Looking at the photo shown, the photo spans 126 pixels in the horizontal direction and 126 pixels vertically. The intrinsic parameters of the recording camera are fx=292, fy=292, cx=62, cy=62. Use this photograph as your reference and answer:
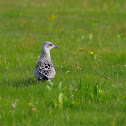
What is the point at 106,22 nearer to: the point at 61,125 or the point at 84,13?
the point at 84,13

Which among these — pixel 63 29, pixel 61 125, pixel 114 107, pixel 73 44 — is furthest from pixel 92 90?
pixel 63 29

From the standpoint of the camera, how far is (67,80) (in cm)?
692

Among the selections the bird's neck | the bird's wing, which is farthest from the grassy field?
the bird's neck

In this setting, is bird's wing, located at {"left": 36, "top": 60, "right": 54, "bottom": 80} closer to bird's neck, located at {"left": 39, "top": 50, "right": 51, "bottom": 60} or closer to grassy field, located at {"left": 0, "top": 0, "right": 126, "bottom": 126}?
grassy field, located at {"left": 0, "top": 0, "right": 126, "bottom": 126}

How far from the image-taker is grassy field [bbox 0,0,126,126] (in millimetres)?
4859

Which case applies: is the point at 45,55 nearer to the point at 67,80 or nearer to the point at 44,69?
the point at 67,80

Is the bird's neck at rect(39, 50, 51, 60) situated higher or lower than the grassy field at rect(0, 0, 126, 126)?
higher

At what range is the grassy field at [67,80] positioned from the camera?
4859mm

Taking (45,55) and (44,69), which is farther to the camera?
(45,55)

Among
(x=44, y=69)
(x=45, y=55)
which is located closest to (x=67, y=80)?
(x=45, y=55)

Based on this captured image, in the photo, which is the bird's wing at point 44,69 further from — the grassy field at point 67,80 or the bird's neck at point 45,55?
the bird's neck at point 45,55

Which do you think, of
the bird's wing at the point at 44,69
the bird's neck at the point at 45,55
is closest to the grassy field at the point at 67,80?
the bird's wing at the point at 44,69

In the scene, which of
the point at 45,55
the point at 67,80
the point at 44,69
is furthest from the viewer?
the point at 45,55

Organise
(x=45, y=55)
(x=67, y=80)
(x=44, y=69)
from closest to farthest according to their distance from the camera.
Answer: (x=44, y=69) → (x=67, y=80) → (x=45, y=55)
